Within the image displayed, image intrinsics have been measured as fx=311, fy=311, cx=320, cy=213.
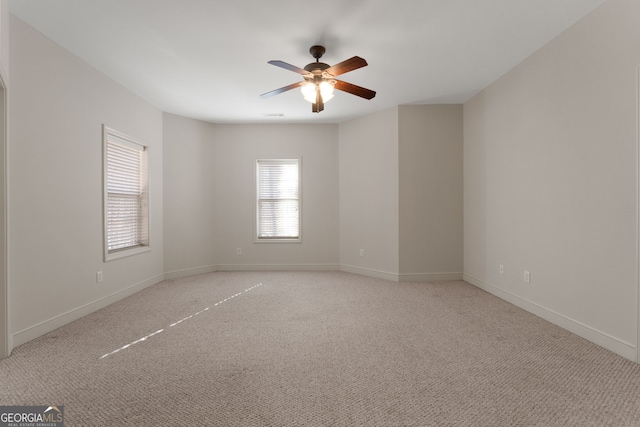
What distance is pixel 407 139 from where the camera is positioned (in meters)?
4.84

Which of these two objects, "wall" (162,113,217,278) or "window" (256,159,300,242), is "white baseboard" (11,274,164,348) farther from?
"window" (256,159,300,242)

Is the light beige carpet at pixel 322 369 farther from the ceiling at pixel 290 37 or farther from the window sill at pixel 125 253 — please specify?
the ceiling at pixel 290 37

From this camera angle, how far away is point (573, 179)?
9.19ft

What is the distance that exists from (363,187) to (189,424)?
4.32m

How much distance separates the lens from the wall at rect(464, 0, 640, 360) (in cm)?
235

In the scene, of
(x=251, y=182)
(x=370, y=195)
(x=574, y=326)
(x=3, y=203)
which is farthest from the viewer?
(x=251, y=182)

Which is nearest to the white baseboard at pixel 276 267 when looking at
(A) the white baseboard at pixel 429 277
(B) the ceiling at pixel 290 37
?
(A) the white baseboard at pixel 429 277

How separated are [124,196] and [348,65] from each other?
3.53 meters

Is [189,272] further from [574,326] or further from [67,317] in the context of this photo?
[574,326]

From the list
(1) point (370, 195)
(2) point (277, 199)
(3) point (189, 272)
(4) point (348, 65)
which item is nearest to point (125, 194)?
(3) point (189, 272)

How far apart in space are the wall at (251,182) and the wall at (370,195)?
0.26 meters

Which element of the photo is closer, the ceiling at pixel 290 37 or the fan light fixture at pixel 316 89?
the ceiling at pixel 290 37

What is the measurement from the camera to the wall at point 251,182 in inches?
228

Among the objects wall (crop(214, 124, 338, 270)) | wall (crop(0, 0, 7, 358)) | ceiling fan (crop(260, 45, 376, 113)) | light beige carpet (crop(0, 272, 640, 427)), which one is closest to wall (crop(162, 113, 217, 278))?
wall (crop(214, 124, 338, 270))
